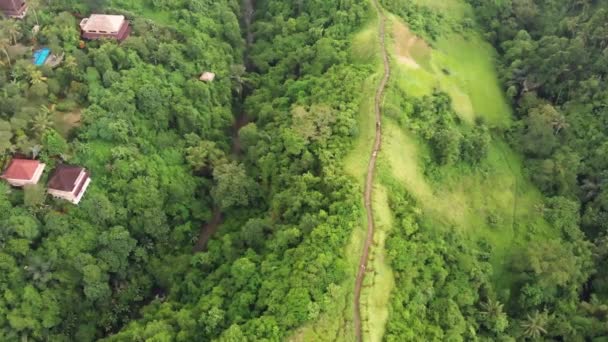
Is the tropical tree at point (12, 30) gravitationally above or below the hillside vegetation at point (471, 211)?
below

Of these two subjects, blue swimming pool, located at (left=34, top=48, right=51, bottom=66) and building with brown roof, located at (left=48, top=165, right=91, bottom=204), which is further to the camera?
blue swimming pool, located at (left=34, top=48, right=51, bottom=66)

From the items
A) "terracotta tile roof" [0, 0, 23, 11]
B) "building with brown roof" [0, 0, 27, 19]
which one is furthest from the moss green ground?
"terracotta tile roof" [0, 0, 23, 11]

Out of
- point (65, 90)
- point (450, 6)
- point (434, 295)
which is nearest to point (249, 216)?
point (434, 295)

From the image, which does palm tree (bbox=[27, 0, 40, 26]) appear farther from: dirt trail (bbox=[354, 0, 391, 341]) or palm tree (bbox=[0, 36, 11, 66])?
dirt trail (bbox=[354, 0, 391, 341])

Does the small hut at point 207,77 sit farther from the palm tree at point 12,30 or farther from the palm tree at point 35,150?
the palm tree at point 35,150

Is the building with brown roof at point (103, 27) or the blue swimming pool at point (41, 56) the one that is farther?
the building with brown roof at point (103, 27)

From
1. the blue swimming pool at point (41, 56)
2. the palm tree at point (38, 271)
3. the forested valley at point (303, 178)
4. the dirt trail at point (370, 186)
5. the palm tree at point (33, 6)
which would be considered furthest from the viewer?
the palm tree at point (33, 6)

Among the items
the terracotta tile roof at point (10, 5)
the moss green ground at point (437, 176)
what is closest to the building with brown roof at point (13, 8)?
the terracotta tile roof at point (10, 5)

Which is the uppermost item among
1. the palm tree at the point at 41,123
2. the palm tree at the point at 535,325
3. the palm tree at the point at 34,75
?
the palm tree at the point at 535,325
